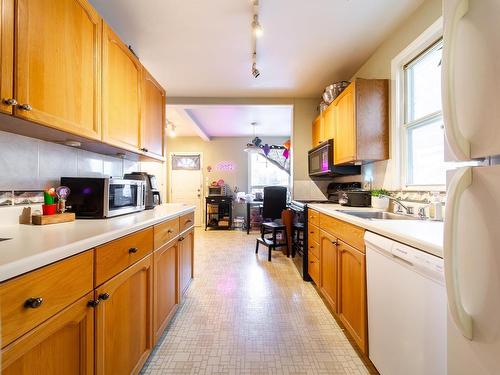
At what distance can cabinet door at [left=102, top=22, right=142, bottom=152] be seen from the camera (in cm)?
144

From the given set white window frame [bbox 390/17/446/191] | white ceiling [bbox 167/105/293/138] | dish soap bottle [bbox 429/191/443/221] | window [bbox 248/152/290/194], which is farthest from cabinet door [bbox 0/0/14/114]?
window [bbox 248/152/290/194]

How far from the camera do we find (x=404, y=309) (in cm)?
99

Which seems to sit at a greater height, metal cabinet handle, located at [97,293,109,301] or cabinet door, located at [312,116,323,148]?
cabinet door, located at [312,116,323,148]

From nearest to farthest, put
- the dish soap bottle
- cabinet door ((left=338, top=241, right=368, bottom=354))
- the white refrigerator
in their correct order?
the white refrigerator
cabinet door ((left=338, top=241, right=368, bottom=354))
the dish soap bottle

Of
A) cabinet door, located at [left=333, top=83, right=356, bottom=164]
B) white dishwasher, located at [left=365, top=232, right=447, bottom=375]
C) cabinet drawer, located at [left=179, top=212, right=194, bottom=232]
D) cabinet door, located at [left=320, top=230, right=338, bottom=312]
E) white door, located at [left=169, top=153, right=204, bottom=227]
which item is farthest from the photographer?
white door, located at [left=169, top=153, right=204, bottom=227]

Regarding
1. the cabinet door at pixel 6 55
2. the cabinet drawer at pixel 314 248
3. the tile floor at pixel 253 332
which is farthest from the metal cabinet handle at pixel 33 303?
the cabinet drawer at pixel 314 248

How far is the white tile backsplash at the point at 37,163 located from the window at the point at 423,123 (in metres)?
2.50

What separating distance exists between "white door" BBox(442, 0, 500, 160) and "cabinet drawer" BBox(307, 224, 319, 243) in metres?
1.79

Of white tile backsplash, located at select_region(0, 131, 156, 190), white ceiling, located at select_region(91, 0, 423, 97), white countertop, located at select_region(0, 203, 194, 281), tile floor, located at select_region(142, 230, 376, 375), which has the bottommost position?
tile floor, located at select_region(142, 230, 376, 375)

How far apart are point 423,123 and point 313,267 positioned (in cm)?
162

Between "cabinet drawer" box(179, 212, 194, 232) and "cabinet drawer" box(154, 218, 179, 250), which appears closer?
"cabinet drawer" box(154, 218, 179, 250)

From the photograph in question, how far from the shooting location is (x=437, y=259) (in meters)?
0.81

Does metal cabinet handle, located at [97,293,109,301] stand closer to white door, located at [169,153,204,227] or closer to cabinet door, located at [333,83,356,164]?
cabinet door, located at [333,83,356,164]

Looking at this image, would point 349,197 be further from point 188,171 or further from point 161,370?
point 188,171
